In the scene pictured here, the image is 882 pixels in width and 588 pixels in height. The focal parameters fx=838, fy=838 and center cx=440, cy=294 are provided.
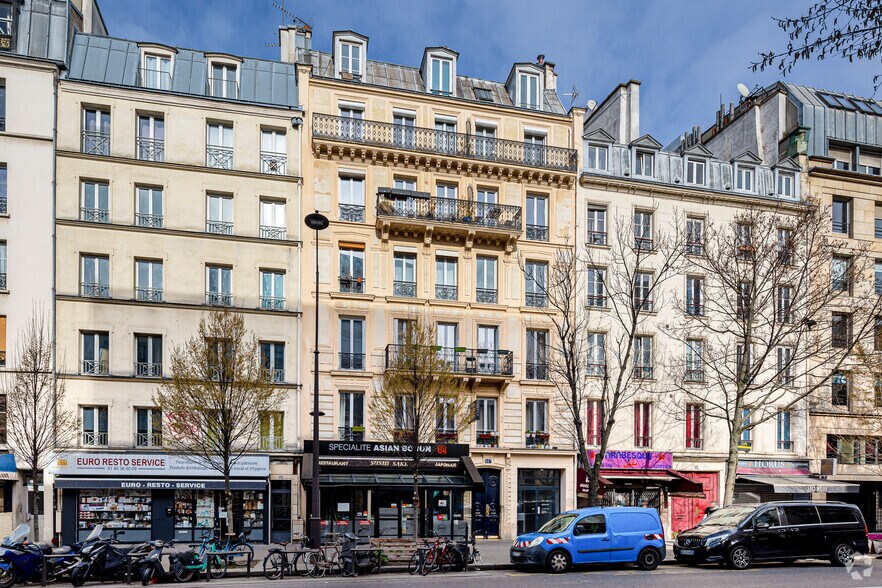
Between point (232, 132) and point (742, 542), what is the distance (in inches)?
776

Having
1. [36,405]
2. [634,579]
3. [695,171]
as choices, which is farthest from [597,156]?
[36,405]

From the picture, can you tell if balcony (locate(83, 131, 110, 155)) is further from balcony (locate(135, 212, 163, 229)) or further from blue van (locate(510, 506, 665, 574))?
blue van (locate(510, 506, 665, 574))

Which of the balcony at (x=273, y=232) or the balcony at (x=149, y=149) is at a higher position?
the balcony at (x=149, y=149)

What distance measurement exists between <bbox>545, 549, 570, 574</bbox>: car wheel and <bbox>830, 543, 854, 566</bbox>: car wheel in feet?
22.3

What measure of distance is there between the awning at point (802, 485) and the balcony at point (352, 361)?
47.1 ft

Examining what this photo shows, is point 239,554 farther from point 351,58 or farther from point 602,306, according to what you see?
point 351,58

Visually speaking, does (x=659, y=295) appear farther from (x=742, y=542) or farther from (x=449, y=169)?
(x=742, y=542)

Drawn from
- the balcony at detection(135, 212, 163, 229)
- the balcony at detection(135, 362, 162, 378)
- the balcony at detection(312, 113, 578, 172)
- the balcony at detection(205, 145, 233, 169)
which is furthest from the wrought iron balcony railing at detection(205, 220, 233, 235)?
the balcony at detection(135, 362, 162, 378)

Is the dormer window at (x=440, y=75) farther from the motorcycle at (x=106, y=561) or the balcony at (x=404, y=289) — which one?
the motorcycle at (x=106, y=561)

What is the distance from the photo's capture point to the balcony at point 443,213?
93.0 feet

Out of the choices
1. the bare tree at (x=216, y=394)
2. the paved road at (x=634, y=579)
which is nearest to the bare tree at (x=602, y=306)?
the paved road at (x=634, y=579)

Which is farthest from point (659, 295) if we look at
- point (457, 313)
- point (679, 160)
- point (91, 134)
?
point (91, 134)

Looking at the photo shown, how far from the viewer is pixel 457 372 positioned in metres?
28.1

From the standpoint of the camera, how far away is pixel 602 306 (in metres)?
30.2
